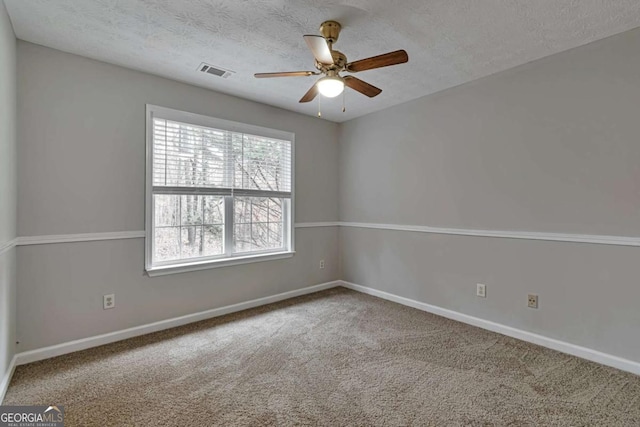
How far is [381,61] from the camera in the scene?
201 centimetres

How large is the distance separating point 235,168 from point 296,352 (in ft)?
7.09

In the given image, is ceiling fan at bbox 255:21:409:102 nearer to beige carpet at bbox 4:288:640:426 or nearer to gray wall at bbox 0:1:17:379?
gray wall at bbox 0:1:17:379

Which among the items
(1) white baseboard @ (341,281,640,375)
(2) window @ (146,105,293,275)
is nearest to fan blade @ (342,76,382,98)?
(2) window @ (146,105,293,275)

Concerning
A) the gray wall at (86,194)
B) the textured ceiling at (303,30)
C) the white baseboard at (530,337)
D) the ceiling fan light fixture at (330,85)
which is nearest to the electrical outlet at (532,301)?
the white baseboard at (530,337)

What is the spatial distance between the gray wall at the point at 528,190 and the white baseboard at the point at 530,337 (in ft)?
0.18

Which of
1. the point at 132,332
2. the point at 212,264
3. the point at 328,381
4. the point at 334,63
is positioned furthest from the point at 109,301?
the point at 334,63

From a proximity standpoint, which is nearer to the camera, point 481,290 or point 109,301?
point 109,301

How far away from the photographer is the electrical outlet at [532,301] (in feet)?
9.01

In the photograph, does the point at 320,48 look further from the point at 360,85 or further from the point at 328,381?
the point at 328,381

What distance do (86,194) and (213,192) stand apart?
1133mm

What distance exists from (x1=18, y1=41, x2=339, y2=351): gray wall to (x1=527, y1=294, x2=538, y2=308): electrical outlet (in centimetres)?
314

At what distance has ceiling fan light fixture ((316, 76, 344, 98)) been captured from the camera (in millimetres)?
2150

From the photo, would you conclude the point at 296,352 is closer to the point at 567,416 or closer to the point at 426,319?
the point at 426,319

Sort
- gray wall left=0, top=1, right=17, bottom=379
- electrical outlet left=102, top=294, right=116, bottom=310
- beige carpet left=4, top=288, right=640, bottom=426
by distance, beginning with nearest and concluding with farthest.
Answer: beige carpet left=4, top=288, right=640, bottom=426
gray wall left=0, top=1, right=17, bottom=379
electrical outlet left=102, top=294, right=116, bottom=310
